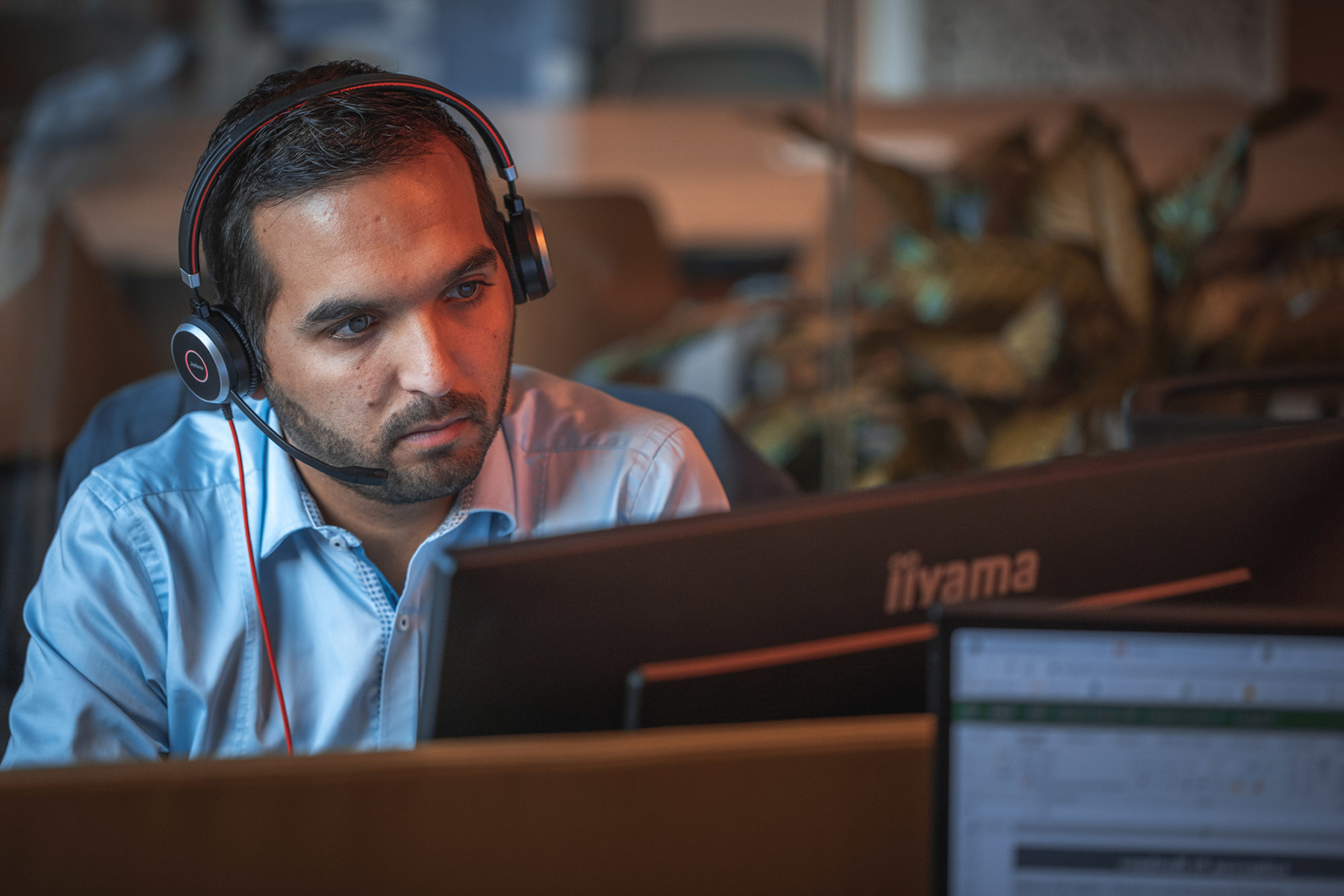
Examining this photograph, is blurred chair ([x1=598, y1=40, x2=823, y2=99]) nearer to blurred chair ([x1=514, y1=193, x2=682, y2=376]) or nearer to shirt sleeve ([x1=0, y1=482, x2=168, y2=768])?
blurred chair ([x1=514, y1=193, x2=682, y2=376])

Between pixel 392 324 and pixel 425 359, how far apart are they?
0.11ft

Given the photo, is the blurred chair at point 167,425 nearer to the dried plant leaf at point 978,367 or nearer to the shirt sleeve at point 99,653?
the shirt sleeve at point 99,653

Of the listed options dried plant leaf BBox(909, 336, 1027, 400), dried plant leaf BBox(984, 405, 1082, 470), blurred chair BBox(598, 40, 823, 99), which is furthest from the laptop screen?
blurred chair BBox(598, 40, 823, 99)

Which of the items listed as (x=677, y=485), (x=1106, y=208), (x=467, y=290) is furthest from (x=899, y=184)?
(x=467, y=290)

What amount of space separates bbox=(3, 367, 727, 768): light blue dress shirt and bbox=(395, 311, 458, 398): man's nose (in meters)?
0.10

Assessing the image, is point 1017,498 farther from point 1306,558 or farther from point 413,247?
point 413,247

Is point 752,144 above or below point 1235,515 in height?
above

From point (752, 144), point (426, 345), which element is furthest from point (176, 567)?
point (752, 144)

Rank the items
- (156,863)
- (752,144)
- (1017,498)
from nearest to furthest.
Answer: (156,863), (1017,498), (752,144)

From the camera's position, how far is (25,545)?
99cm

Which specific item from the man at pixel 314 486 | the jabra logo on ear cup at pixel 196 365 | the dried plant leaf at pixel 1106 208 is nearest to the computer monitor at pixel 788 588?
the man at pixel 314 486

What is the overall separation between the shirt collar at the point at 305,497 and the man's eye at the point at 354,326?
10 cm

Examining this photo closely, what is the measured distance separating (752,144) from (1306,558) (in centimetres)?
221

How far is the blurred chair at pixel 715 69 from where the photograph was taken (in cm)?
355
